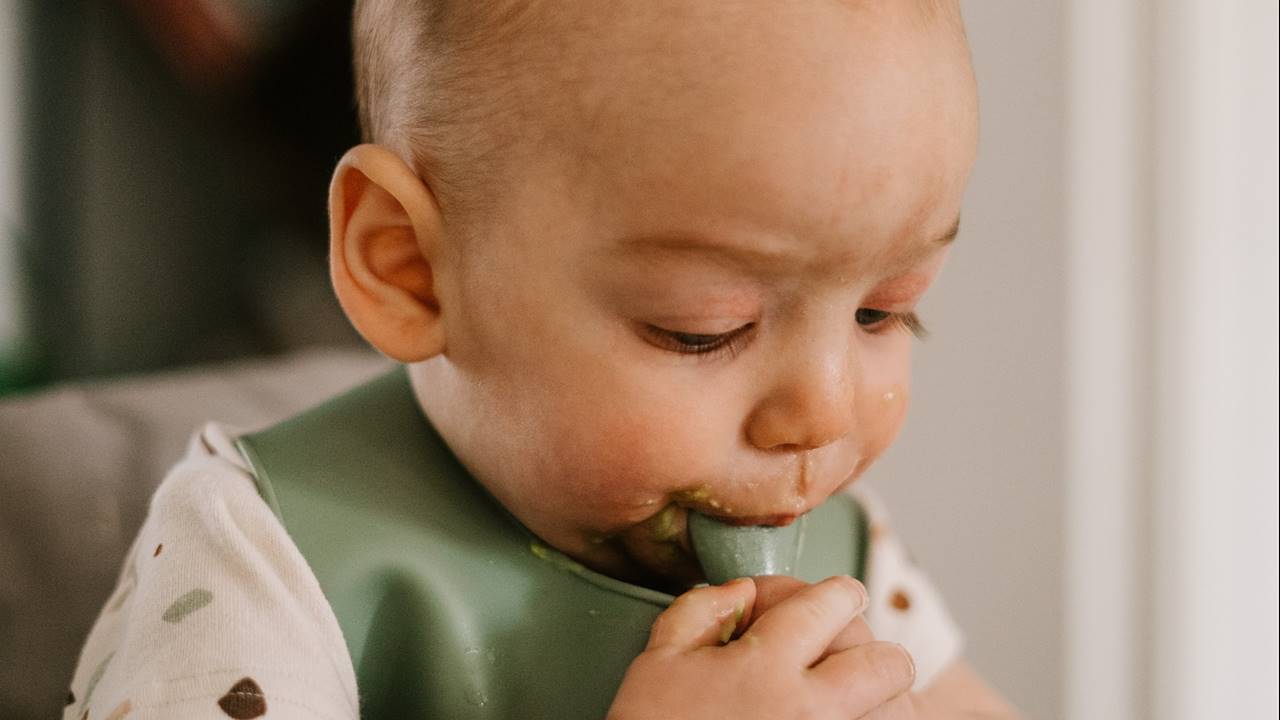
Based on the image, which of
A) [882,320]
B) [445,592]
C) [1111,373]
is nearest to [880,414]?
[882,320]

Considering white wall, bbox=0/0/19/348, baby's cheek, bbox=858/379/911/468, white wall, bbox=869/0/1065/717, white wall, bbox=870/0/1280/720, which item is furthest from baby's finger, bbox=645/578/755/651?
white wall, bbox=0/0/19/348

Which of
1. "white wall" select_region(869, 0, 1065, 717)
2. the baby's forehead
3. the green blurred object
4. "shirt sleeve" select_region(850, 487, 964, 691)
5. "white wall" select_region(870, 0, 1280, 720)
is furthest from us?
the green blurred object

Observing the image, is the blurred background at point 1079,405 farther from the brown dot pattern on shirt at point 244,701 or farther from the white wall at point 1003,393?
the brown dot pattern on shirt at point 244,701

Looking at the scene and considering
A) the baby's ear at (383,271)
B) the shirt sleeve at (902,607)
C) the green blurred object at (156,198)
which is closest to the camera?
the baby's ear at (383,271)

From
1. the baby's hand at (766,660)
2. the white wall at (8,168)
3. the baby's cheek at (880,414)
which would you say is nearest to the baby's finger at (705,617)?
the baby's hand at (766,660)

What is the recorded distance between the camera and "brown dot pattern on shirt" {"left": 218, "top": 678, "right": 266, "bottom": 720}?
0.57m

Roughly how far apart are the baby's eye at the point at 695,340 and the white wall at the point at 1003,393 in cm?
71

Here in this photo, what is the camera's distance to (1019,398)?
1272 mm

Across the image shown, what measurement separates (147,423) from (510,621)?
37cm

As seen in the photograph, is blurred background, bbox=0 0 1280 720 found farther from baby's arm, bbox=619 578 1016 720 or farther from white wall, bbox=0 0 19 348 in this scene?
white wall, bbox=0 0 19 348

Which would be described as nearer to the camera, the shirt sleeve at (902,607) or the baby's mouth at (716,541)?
the baby's mouth at (716,541)

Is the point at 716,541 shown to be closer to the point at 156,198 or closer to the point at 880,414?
the point at 880,414

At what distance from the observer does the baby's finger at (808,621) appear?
23.0 inches

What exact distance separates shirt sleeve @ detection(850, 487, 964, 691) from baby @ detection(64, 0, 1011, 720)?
223 millimetres
